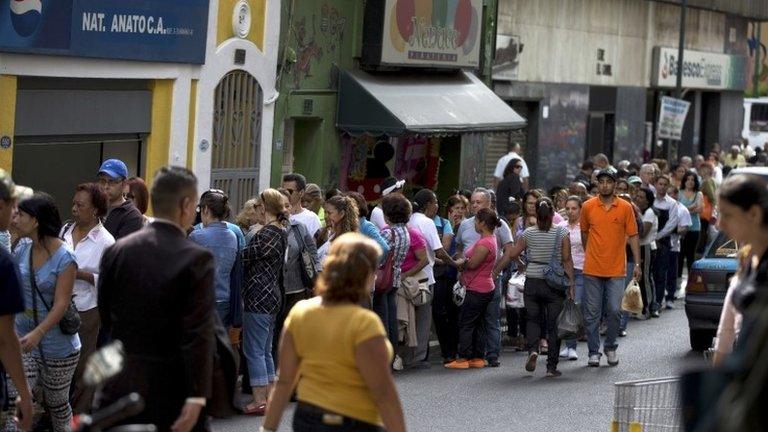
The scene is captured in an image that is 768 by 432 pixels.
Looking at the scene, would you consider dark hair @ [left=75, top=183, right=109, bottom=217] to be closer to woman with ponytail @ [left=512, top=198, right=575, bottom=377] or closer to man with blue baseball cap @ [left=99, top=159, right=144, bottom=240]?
man with blue baseball cap @ [left=99, top=159, right=144, bottom=240]

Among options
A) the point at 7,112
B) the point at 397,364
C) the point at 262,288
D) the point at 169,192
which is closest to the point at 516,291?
the point at 397,364

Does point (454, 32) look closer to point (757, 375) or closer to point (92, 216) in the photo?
point (92, 216)

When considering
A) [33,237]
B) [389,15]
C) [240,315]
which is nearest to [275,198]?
[240,315]

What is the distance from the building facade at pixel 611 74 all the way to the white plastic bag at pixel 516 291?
12590mm

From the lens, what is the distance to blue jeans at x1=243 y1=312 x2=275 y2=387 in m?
12.3

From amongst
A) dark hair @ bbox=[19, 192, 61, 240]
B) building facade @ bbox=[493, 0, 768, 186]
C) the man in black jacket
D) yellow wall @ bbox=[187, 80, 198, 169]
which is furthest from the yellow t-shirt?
building facade @ bbox=[493, 0, 768, 186]

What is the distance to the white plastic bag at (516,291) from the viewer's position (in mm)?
16266

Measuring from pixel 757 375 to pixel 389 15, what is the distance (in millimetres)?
17952

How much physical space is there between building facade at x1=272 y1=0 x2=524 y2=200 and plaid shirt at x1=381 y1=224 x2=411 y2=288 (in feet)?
20.2

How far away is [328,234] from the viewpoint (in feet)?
45.5

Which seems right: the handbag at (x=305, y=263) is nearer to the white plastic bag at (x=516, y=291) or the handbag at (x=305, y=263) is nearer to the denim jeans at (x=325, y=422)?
the white plastic bag at (x=516, y=291)

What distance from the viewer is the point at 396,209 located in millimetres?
14391

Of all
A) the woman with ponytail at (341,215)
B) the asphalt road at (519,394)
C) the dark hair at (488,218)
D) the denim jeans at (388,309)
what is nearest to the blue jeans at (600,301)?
the asphalt road at (519,394)

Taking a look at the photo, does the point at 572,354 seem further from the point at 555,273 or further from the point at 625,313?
the point at 625,313
